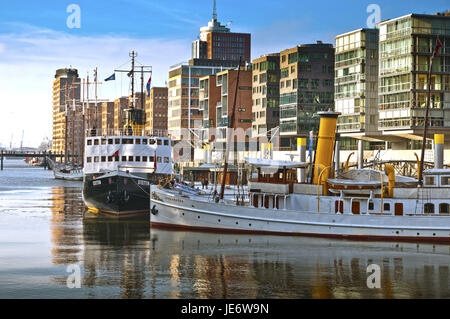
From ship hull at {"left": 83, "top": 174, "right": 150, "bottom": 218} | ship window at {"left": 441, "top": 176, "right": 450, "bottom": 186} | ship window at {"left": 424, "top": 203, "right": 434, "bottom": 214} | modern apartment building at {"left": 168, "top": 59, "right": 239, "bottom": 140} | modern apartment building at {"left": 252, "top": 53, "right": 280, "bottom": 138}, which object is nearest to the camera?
ship window at {"left": 424, "top": 203, "right": 434, "bottom": 214}

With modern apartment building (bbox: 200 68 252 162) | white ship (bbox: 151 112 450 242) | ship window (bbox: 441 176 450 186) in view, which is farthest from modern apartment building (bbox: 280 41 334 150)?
ship window (bbox: 441 176 450 186)

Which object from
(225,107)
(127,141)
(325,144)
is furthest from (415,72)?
(225,107)

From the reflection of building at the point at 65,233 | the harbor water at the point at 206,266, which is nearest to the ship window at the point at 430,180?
the harbor water at the point at 206,266

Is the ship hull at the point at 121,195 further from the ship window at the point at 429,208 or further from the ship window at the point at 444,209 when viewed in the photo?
the ship window at the point at 444,209

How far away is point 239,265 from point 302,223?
9998mm

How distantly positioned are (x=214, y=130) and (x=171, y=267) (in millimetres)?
109425

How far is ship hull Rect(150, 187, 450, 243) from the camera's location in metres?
42.9

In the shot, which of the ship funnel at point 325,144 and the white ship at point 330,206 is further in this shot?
the ship funnel at point 325,144

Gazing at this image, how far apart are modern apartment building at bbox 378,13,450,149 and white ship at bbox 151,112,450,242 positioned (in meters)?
38.7

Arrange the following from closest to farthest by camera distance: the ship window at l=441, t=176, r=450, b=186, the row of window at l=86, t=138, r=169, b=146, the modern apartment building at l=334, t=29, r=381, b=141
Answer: the ship window at l=441, t=176, r=450, b=186
the row of window at l=86, t=138, r=169, b=146
the modern apartment building at l=334, t=29, r=381, b=141

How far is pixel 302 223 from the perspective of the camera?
44594 millimetres

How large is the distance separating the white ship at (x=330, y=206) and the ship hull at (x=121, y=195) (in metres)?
A: 13.1

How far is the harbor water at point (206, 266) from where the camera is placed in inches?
1165

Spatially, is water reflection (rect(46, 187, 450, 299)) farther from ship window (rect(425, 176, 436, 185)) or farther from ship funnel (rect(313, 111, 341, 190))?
ship funnel (rect(313, 111, 341, 190))
